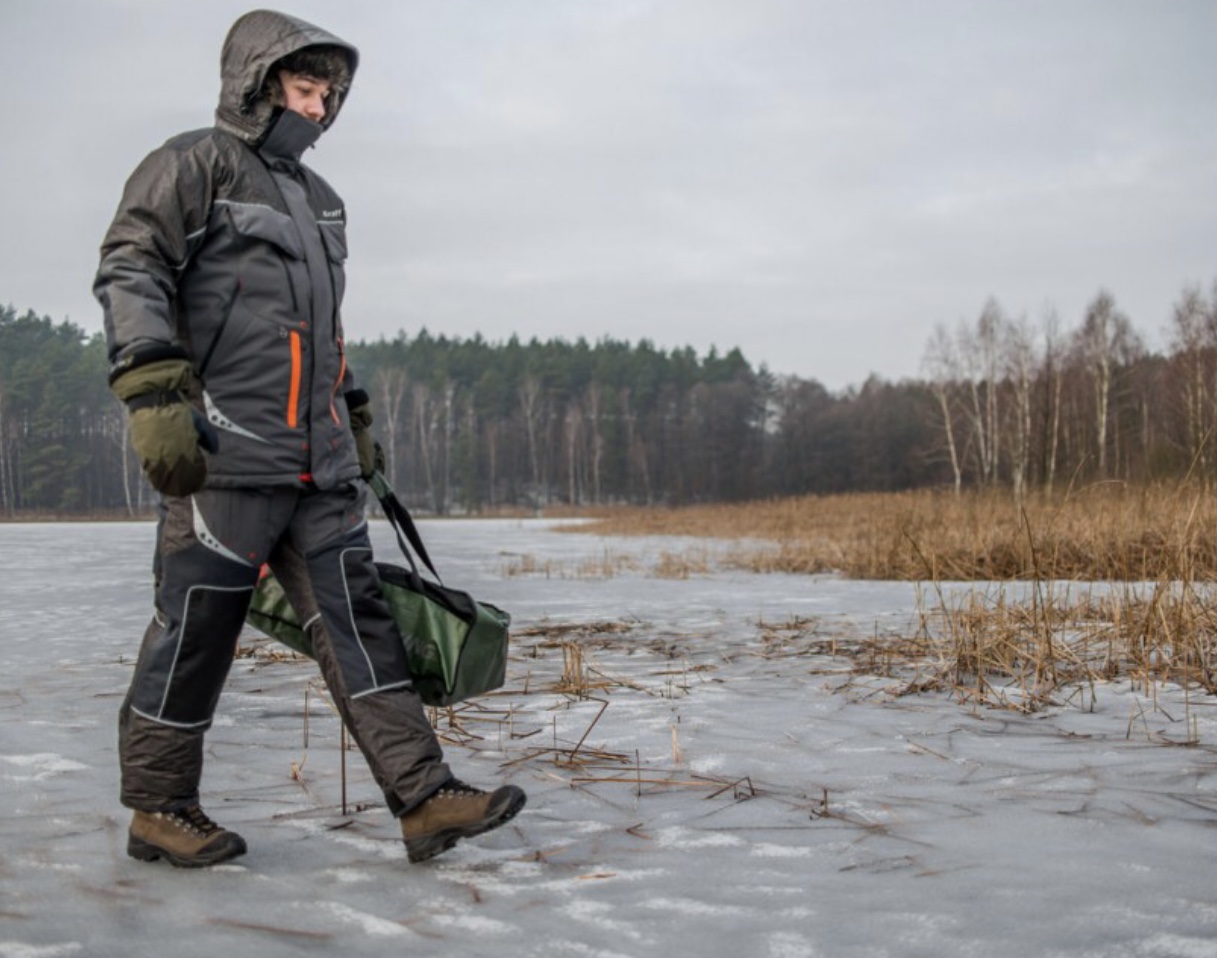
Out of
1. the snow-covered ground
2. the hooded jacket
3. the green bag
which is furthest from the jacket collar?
the snow-covered ground

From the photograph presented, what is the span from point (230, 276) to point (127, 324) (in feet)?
0.84

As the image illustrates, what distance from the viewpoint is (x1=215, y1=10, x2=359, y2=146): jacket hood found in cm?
229

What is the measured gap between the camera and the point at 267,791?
2.79 m

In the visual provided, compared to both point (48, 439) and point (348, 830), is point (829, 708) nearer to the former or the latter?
point (348, 830)

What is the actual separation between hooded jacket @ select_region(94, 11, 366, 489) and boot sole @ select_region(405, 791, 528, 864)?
0.79 metres

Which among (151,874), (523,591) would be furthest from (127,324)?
(523,591)

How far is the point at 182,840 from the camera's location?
2.18 metres

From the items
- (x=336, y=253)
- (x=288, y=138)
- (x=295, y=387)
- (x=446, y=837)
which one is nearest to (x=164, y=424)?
(x=295, y=387)

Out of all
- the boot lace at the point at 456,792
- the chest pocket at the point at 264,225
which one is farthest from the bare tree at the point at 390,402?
the boot lace at the point at 456,792

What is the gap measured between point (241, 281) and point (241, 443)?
0.35 m

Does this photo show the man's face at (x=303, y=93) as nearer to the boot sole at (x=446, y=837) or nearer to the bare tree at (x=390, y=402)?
the boot sole at (x=446, y=837)

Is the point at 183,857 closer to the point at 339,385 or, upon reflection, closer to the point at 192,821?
the point at 192,821

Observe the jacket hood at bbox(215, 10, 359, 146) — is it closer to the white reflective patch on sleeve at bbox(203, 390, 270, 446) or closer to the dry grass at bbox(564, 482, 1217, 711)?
the white reflective patch on sleeve at bbox(203, 390, 270, 446)

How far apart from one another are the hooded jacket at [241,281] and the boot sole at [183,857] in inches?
30.3
